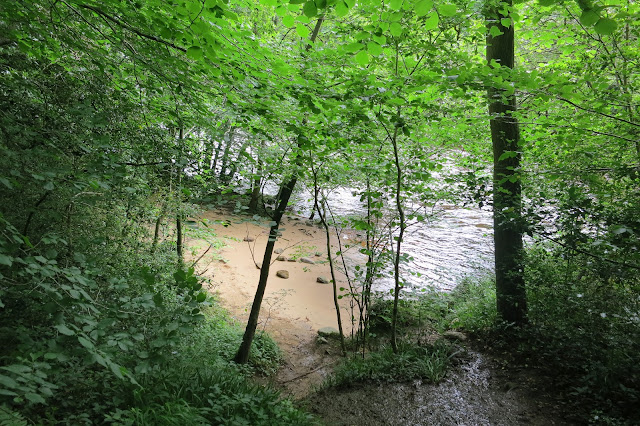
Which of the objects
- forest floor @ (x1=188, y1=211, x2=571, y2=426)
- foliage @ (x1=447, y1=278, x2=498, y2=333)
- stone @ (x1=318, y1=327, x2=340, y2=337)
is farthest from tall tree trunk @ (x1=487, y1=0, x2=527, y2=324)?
stone @ (x1=318, y1=327, x2=340, y2=337)

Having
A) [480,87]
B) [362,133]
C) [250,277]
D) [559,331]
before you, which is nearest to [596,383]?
[559,331]

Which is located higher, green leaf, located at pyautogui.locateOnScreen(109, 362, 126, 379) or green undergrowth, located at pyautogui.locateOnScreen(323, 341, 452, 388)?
green leaf, located at pyautogui.locateOnScreen(109, 362, 126, 379)

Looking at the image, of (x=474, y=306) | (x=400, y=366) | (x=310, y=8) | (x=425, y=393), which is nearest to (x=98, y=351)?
(x=310, y=8)

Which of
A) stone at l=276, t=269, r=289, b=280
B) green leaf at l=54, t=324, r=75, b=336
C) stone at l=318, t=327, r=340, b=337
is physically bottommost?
stone at l=318, t=327, r=340, b=337

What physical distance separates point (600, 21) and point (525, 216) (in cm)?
300

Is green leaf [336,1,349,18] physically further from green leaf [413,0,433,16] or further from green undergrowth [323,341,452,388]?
green undergrowth [323,341,452,388]

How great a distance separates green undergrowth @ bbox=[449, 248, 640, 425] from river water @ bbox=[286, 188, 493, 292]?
315 centimetres

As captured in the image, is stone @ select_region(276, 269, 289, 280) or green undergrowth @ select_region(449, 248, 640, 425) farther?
stone @ select_region(276, 269, 289, 280)

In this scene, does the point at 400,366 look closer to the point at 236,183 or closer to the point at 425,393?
the point at 425,393

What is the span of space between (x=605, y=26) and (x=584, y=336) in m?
3.73

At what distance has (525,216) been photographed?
4.01 m

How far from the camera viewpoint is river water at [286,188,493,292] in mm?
9508

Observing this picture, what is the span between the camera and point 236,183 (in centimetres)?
467

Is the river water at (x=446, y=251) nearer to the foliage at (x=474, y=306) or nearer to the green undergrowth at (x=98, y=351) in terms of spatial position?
the foliage at (x=474, y=306)
